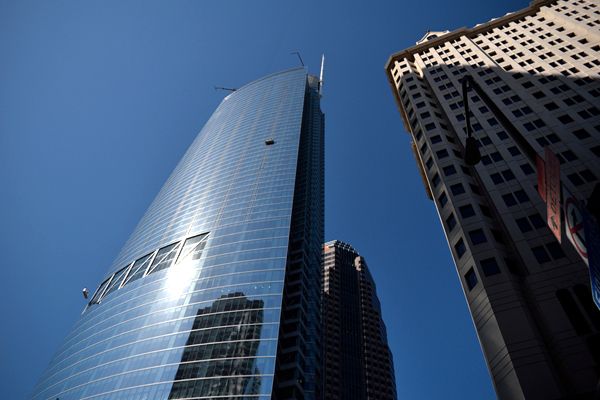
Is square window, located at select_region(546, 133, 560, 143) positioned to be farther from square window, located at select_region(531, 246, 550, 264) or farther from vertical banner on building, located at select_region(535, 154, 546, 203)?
vertical banner on building, located at select_region(535, 154, 546, 203)

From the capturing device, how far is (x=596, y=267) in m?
12.2

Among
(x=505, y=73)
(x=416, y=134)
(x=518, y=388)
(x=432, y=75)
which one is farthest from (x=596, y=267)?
(x=432, y=75)

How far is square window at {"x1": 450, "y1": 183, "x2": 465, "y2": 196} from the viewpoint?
129 ft

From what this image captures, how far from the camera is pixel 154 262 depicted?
109 meters

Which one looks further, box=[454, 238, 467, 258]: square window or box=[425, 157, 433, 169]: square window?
box=[425, 157, 433, 169]: square window

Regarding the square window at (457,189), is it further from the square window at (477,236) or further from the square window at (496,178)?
the square window at (477,236)

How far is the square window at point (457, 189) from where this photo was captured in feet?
129

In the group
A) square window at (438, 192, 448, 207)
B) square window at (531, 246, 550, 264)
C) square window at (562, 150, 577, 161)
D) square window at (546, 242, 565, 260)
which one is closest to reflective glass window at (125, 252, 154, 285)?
square window at (438, 192, 448, 207)

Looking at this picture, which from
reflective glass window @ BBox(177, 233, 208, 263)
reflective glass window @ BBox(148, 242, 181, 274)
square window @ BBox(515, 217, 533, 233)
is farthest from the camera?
reflective glass window @ BBox(148, 242, 181, 274)

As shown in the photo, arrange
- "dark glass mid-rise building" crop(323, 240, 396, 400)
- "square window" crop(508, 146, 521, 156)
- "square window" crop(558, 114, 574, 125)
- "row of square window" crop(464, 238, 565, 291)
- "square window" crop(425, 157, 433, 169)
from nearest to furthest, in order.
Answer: "row of square window" crop(464, 238, 565, 291) → "square window" crop(508, 146, 521, 156) → "square window" crop(558, 114, 574, 125) → "square window" crop(425, 157, 433, 169) → "dark glass mid-rise building" crop(323, 240, 396, 400)

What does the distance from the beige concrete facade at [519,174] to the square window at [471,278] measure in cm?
9

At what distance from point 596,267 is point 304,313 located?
81941mm

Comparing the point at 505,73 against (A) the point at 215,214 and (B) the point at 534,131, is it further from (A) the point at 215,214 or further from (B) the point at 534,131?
(A) the point at 215,214

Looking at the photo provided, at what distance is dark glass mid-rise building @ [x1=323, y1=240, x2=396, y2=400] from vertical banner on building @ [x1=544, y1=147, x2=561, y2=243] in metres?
126
